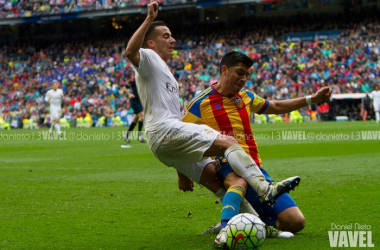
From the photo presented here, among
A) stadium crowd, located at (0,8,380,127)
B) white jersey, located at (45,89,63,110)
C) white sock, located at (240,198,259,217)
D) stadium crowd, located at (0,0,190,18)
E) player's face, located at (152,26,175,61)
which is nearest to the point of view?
white sock, located at (240,198,259,217)

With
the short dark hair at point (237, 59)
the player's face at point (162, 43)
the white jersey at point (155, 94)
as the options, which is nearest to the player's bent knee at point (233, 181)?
the white jersey at point (155, 94)

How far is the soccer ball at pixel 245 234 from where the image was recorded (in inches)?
181

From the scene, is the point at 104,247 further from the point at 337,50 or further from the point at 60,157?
the point at 337,50

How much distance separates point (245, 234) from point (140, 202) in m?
3.45

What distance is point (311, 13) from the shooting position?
153 ft

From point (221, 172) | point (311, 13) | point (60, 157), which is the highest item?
point (311, 13)

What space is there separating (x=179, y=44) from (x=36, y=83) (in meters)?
11.9

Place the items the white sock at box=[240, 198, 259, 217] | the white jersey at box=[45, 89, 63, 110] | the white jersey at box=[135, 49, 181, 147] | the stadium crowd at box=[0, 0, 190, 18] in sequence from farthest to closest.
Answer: the stadium crowd at box=[0, 0, 190, 18] < the white jersey at box=[45, 89, 63, 110] < the white sock at box=[240, 198, 259, 217] < the white jersey at box=[135, 49, 181, 147]

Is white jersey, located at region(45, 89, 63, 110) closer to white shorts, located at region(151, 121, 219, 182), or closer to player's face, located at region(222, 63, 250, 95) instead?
player's face, located at region(222, 63, 250, 95)

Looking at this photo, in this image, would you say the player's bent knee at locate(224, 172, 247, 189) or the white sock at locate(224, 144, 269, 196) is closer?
the white sock at locate(224, 144, 269, 196)

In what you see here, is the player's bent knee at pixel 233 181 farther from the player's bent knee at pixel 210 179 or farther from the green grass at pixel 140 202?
the green grass at pixel 140 202

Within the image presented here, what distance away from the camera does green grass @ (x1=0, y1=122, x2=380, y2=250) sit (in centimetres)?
552

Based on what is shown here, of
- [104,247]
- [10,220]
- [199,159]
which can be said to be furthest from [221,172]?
[10,220]

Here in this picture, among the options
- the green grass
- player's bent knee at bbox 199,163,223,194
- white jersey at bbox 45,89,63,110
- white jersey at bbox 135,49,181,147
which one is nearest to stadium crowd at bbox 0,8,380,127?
white jersey at bbox 45,89,63,110
